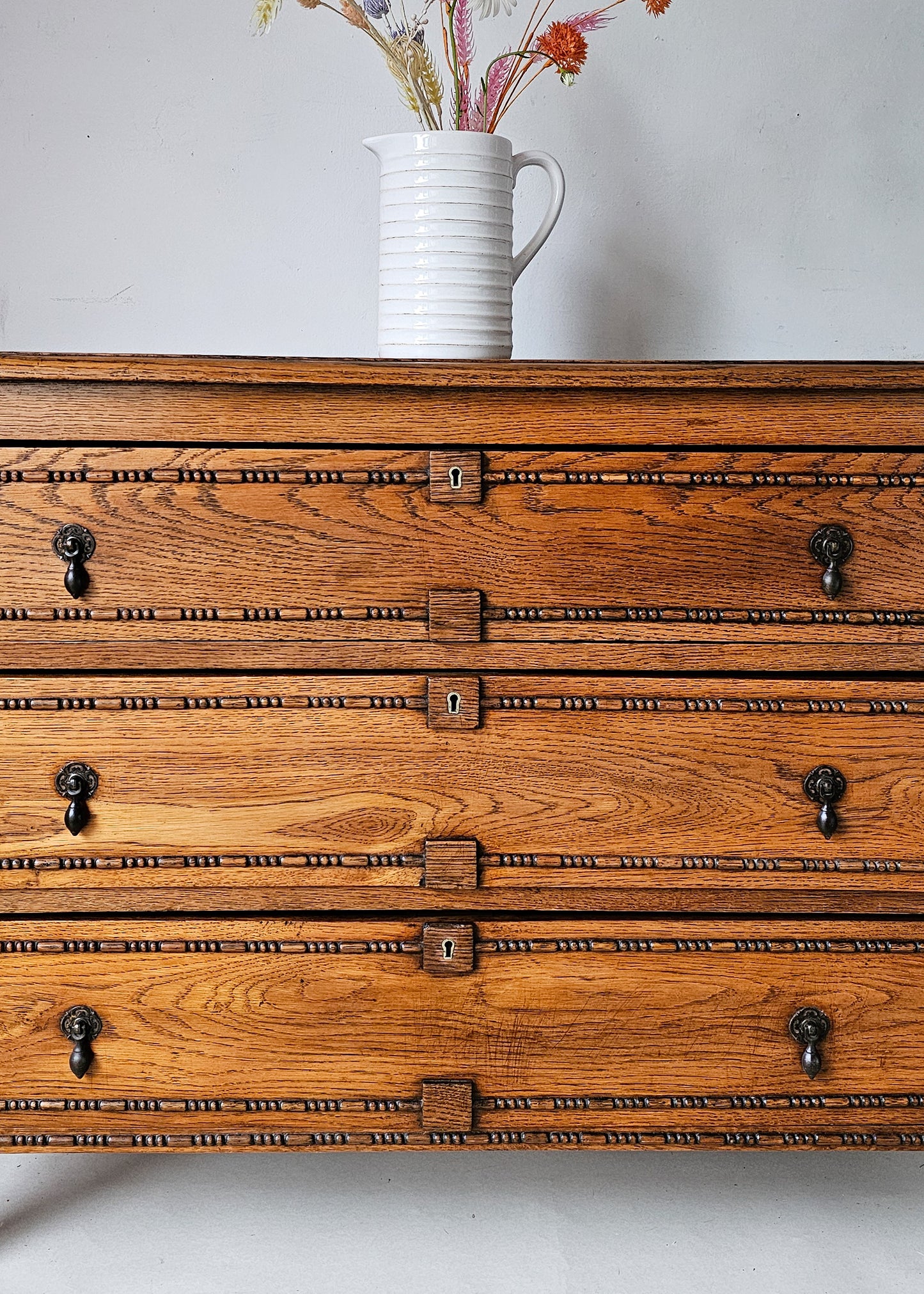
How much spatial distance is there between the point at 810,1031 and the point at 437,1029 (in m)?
0.40

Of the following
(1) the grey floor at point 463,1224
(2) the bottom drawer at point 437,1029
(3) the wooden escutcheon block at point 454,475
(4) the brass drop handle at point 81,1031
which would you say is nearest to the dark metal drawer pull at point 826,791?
(2) the bottom drawer at point 437,1029

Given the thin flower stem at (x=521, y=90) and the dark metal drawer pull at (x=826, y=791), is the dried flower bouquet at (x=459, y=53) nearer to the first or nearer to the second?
the thin flower stem at (x=521, y=90)

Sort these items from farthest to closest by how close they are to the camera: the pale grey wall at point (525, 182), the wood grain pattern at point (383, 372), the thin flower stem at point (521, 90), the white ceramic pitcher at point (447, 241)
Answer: the pale grey wall at point (525, 182) → the thin flower stem at point (521, 90) → the white ceramic pitcher at point (447, 241) → the wood grain pattern at point (383, 372)

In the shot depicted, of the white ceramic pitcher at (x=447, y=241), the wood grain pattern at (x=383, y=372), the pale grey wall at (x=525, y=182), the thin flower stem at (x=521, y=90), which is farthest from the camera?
the pale grey wall at (x=525, y=182)

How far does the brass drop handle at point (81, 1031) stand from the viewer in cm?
123

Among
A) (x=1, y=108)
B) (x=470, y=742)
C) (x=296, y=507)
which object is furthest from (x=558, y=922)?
(x=1, y=108)

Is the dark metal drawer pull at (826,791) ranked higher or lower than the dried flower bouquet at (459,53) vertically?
lower

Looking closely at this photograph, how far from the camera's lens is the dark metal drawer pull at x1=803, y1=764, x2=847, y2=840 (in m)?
1.23

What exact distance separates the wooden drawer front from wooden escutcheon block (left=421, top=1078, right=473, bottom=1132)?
197mm

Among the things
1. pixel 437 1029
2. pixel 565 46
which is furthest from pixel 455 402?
pixel 437 1029

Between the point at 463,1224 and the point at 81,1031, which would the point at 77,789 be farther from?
the point at 463,1224

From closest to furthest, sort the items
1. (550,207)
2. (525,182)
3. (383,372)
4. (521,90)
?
(383,372) → (550,207) → (521,90) → (525,182)

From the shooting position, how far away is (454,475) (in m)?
1.20

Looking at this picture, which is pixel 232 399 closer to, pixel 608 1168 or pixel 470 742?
pixel 470 742
